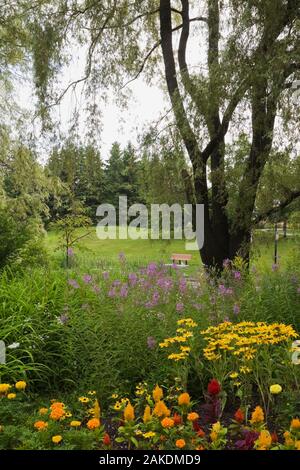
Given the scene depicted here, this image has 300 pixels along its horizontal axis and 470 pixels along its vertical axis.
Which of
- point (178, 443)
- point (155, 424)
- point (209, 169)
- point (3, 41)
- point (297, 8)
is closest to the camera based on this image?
point (178, 443)

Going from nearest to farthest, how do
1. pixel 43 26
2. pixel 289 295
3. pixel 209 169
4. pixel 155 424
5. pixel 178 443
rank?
pixel 178 443 < pixel 155 424 < pixel 289 295 < pixel 43 26 < pixel 209 169

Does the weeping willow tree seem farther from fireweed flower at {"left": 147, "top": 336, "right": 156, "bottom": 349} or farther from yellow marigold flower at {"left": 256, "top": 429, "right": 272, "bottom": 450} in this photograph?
yellow marigold flower at {"left": 256, "top": 429, "right": 272, "bottom": 450}

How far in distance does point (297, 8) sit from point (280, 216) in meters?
3.75

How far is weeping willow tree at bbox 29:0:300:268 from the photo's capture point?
288 inches

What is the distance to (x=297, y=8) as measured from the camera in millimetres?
7320

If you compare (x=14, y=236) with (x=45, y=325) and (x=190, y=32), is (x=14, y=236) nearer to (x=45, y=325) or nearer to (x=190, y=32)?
(x=45, y=325)

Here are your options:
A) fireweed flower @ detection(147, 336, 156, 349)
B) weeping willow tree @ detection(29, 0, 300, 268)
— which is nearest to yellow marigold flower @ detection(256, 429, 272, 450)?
fireweed flower @ detection(147, 336, 156, 349)

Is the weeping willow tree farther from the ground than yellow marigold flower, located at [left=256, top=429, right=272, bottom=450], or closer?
farther from the ground

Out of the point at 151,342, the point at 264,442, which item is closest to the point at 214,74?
the point at 151,342

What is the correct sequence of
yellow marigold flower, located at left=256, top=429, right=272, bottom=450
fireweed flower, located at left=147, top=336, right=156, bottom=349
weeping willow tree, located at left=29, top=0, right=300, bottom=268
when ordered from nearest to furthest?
yellow marigold flower, located at left=256, top=429, right=272, bottom=450
fireweed flower, located at left=147, top=336, right=156, bottom=349
weeping willow tree, located at left=29, top=0, right=300, bottom=268

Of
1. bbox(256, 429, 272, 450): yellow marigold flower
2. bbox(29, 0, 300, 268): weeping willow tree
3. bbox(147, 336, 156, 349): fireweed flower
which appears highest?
bbox(29, 0, 300, 268): weeping willow tree

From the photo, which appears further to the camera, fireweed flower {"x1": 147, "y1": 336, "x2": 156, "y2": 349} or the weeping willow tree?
the weeping willow tree

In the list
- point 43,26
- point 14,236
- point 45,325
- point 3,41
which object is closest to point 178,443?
point 45,325

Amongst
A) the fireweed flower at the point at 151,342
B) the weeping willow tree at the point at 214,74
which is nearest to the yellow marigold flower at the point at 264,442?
the fireweed flower at the point at 151,342
